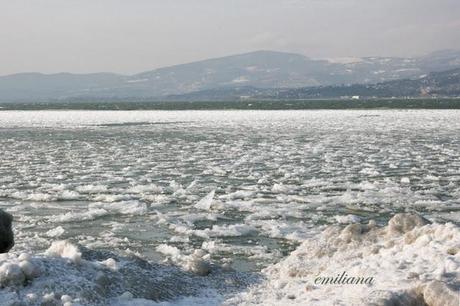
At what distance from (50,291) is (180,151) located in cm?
2264

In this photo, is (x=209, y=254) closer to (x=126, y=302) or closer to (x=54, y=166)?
(x=126, y=302)

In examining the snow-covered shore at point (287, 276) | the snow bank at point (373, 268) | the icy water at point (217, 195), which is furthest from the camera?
the icy water at point (217, 195)

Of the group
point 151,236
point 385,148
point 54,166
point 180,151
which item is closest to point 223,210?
point 151,236

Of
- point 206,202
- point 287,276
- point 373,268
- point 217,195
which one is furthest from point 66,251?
point 217,195

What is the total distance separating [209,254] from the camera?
10031mm

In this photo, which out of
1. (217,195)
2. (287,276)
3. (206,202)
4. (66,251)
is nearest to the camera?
(66,251)

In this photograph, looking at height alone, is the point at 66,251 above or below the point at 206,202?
above

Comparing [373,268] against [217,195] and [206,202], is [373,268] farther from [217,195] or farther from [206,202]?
[217,195]

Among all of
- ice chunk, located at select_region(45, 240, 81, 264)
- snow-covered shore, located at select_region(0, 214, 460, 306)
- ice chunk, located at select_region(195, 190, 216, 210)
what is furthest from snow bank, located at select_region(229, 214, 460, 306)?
ice chunk, located at select_region(195, 190, 216, 210)

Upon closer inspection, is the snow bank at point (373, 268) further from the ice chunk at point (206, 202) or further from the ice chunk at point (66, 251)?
the ice chunk at point (206, 202)

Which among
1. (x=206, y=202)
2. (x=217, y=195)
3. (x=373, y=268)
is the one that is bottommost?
(x=217, y=195)

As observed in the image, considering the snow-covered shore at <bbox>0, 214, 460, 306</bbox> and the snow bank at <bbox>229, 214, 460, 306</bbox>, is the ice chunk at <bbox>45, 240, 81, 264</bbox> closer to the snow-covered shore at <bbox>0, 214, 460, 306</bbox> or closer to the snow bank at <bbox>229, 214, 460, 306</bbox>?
the snow-covered shore at <bbox>0, 214, 460, 306</bbox>

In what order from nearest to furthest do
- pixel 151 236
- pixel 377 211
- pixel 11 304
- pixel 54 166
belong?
pixel 11 304
pixel 151 236
pixel 377 211
pixel 54 166

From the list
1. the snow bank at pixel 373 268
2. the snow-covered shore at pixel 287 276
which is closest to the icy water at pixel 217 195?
the snow-covered shore at pixel 287 276
